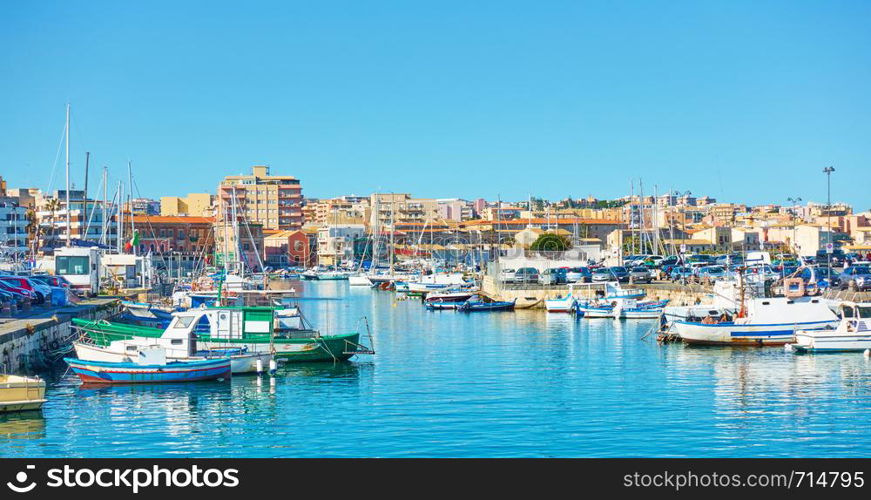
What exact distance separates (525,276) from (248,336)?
42205 millimetres

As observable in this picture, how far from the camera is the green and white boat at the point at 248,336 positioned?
33562 millimetres

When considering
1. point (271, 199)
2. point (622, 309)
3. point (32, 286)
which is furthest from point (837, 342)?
point (271, 199)

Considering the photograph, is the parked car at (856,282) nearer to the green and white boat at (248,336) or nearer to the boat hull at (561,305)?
the boat hull at (561,305)

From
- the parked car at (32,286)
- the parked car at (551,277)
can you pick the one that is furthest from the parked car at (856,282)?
the parked car at (32,286)

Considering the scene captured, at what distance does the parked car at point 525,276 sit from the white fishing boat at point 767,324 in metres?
33.5

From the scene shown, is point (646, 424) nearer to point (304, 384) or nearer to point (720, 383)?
point (720, 383)

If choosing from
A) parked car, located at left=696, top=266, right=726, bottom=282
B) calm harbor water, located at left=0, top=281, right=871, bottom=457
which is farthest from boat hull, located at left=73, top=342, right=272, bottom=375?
parked car, located at left=696, top=266, right=726, bottom=282

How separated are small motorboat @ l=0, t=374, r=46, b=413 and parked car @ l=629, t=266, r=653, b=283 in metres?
54.1

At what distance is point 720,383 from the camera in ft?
101

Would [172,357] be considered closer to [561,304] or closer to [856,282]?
[561,304]

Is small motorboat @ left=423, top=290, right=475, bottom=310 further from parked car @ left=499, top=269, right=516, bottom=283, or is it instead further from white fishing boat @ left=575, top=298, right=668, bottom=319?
white fishing boat @ left=575, top=298, right=668, bottom=319

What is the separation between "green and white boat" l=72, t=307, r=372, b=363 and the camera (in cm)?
3356
